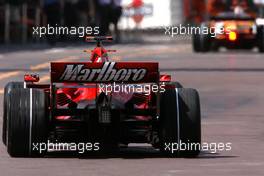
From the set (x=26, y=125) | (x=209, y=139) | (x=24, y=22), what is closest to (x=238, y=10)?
(x=24, y=22)

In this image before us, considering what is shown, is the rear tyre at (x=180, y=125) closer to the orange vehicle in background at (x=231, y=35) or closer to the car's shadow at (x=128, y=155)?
the car's shadow at (x=128, y=155)

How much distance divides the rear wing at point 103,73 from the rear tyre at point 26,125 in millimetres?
363

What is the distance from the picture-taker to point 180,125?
15.1m

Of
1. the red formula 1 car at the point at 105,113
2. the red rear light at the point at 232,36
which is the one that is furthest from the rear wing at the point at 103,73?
the red rear light at the point at 232,36

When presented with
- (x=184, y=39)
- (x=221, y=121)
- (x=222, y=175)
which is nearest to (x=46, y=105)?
(x=222, y=175)

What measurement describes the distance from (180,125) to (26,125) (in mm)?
1583

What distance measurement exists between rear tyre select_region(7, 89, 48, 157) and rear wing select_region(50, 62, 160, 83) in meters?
0.36

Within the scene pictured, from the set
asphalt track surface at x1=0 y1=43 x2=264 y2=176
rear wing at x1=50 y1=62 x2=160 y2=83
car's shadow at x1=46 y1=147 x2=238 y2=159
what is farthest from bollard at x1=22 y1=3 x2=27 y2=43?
rear wing at x1=50 y1=62 x2=160 y2=83

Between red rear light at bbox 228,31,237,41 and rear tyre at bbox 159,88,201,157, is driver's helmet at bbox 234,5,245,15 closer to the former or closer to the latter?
red rear light at bbox 228,31,237,41

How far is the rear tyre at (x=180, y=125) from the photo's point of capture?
1510cm

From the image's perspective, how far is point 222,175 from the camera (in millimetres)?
13523

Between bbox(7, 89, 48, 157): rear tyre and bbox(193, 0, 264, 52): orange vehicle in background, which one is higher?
bbox(193, 0, 264, 52): orange vehicle in background

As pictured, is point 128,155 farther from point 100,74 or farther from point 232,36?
point 232,36

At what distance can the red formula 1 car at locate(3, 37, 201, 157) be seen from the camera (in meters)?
15.0
